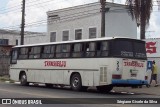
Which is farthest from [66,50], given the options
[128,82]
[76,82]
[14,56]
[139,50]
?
[14,56]

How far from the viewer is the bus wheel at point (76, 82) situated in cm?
2362

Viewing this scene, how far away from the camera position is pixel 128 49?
870 inches

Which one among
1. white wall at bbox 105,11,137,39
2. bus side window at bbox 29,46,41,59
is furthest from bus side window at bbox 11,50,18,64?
white wall at bbox 105,11,137,39

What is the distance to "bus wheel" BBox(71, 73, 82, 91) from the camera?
23.6 metres

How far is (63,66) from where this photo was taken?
82.0 feet


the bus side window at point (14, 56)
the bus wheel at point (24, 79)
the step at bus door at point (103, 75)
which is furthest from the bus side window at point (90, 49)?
the bus side window at point (14, 56)

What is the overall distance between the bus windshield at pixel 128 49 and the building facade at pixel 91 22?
13.8 m

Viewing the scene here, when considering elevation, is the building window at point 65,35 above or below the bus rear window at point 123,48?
above

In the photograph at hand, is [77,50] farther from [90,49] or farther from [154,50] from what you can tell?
[154,50]

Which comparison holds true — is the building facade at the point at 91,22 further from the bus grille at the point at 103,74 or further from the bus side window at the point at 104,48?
the bus grille at the point at 103,74

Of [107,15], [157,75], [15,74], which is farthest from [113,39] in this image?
[107,15]

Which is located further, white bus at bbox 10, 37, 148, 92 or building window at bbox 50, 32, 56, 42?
building window at bbox 50, 32, 56, 42

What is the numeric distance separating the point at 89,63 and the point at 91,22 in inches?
598

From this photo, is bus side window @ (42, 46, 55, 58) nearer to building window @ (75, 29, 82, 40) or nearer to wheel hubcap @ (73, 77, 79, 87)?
wheel hubcap @ (73, 77, 79, 87)
